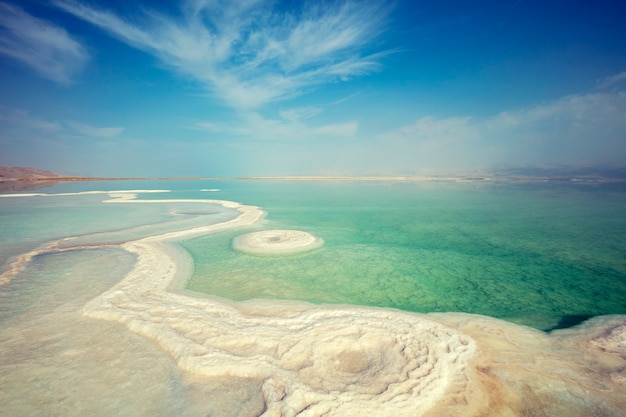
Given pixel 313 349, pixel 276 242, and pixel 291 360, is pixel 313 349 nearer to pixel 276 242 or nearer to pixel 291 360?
pixel 291 360

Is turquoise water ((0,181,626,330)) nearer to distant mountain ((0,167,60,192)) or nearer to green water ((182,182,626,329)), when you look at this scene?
green water ((182,182,626,329))

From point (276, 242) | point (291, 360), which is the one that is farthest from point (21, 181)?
point (291, 360)

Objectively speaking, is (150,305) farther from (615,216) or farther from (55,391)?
(615,216)

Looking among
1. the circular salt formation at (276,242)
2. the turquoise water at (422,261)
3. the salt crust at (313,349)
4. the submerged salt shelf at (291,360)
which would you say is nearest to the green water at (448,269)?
the turquoise water at (422,261)

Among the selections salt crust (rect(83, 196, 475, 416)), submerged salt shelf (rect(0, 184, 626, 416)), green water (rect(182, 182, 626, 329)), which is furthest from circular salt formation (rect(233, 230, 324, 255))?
salt crust (rect(83, 196, 475, 416))

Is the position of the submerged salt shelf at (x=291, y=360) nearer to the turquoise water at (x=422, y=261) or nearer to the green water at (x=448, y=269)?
the green water at (x=448, y=269)
